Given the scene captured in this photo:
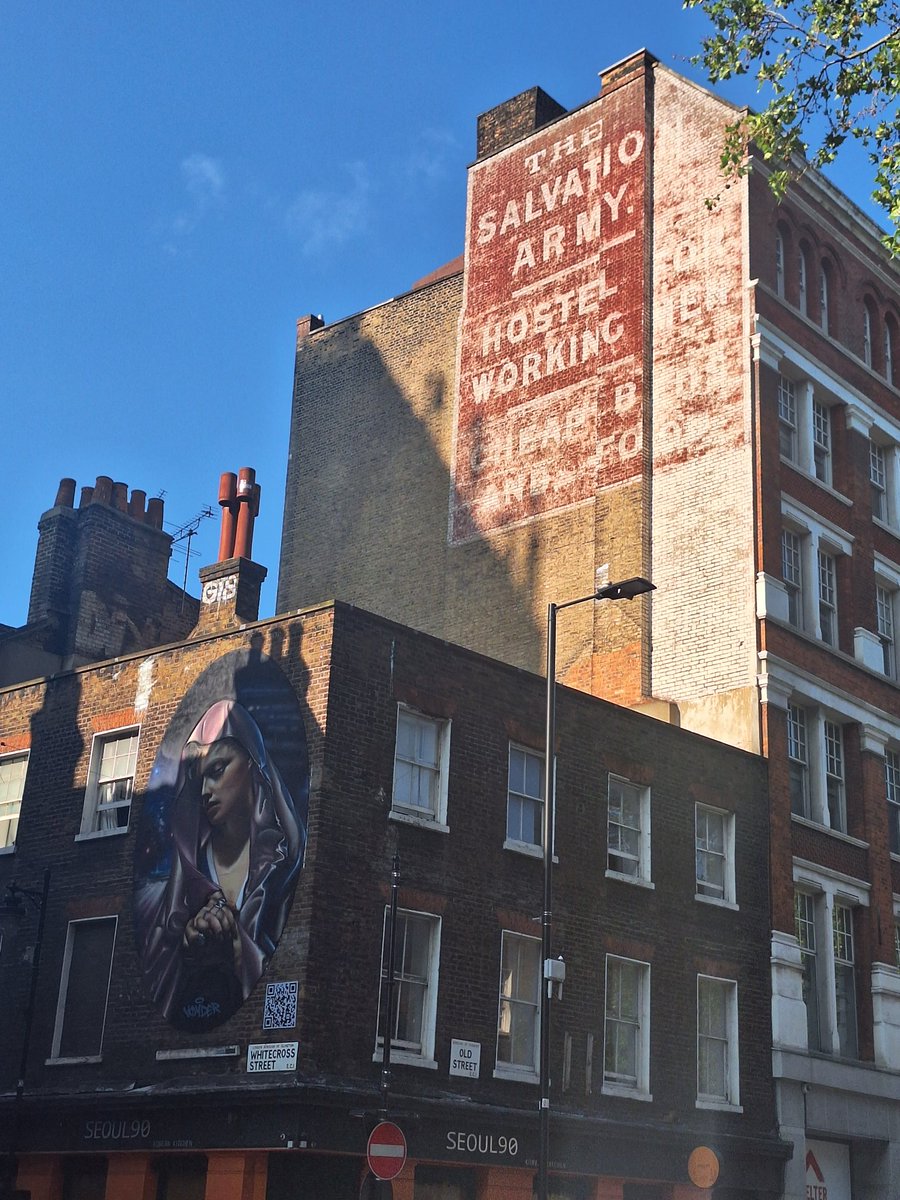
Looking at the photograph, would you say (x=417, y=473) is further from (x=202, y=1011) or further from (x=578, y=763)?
(x=202, y=1011)

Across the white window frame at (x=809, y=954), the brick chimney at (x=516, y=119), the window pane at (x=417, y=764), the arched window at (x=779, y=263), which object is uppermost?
the brick chimney at (x=516, y=119)

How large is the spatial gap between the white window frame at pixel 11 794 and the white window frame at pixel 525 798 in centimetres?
858

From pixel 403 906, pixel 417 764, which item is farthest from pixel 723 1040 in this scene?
pixel 417 764

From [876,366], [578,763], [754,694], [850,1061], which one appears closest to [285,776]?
[578,763]

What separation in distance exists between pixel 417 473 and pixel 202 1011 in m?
18.9

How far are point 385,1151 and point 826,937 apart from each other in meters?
13.5

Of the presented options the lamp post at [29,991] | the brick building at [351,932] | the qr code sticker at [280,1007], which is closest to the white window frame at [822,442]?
the brick building at [351,932]

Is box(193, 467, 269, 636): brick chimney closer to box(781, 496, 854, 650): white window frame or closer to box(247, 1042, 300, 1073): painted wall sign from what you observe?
box(247, 1042, 300, 1073): painted wall sign

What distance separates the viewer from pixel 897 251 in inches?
833

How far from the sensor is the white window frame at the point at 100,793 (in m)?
25.4

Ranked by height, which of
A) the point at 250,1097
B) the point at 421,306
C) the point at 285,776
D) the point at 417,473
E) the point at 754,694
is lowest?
the point at 250,1097

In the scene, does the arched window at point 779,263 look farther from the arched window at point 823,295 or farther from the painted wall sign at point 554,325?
the painted wall sign at point 554,325

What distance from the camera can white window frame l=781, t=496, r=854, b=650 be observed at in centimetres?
3206

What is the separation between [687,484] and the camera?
32.7m
